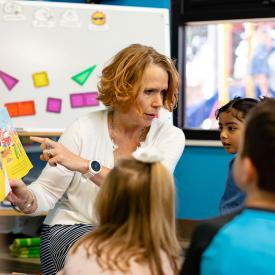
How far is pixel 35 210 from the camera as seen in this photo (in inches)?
77.4

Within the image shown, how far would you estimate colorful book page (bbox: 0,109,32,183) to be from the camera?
5.83 ft

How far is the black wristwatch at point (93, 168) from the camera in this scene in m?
1.90

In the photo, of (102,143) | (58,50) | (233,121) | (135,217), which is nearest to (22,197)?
(102,143)

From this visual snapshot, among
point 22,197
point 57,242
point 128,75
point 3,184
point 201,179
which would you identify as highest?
point 128,75

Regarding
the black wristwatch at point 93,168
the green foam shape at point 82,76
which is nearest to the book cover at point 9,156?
the black wristwatch at point 93,168

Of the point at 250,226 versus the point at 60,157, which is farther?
the point at 60,157

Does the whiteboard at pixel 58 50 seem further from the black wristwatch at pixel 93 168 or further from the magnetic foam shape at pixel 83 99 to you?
the black wristwatch at pixel 93 168

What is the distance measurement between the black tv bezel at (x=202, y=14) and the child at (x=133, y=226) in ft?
8.86

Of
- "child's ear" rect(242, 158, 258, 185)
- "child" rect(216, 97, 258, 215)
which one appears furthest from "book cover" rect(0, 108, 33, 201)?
"child's ear" rect(242, 158, 258, 185)

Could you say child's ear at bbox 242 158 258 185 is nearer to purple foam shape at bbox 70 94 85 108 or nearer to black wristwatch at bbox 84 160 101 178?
black wristwatch at bbox 84 160 101 178

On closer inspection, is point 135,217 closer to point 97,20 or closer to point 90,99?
point 90,99

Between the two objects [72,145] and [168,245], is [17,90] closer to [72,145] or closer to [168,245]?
[72,145]

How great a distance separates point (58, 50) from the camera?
10.4 ft

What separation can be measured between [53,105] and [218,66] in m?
1.51
